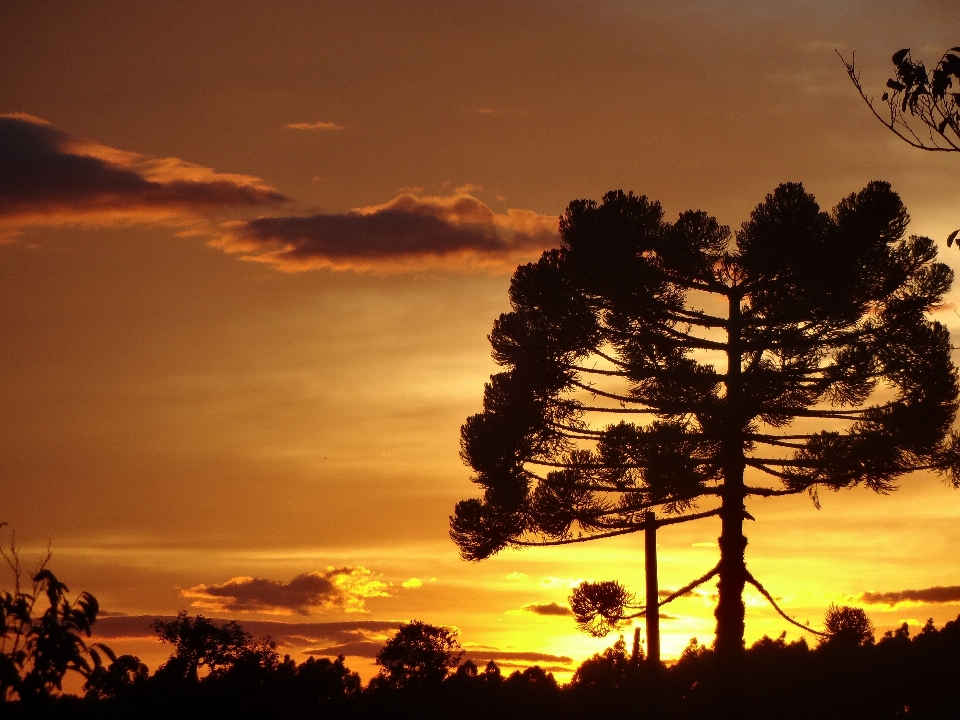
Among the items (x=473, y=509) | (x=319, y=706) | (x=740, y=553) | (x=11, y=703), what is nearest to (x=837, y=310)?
(x=740, y=553)

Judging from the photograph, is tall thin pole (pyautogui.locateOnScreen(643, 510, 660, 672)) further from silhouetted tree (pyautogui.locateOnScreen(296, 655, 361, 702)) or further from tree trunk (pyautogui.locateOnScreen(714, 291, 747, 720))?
silhouetted tree (pyautogui.locateOnScreen(296, 655, 361, 702))

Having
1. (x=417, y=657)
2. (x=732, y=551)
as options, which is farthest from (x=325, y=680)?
(x=732, y=551)

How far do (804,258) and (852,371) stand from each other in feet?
8.65

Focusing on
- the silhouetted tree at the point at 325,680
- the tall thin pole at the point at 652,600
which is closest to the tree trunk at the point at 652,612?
the tall thin pole at the point at 652,600

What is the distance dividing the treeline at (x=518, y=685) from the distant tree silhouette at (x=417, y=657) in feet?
0.08

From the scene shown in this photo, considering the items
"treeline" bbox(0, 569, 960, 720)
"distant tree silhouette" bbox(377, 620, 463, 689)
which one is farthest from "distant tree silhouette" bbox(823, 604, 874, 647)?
"distant tree silhouette" bbox(377, 620, 463, 689)

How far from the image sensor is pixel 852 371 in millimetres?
24125

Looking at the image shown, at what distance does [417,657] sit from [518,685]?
2.37 m

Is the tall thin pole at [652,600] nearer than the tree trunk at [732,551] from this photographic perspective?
No

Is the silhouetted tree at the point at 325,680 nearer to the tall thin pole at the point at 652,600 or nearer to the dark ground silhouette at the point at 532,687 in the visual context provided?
the dark ground silhouette at the point at 532,687

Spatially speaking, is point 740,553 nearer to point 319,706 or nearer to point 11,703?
point 319,706

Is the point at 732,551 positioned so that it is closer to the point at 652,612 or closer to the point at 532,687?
the point at 652,612

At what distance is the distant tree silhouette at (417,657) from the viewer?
25078 mm

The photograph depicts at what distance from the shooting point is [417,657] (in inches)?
1011
